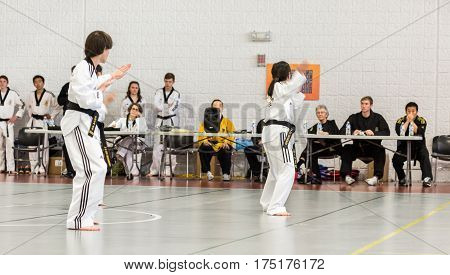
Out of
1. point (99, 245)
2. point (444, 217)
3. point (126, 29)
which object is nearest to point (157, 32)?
point (126, 29)

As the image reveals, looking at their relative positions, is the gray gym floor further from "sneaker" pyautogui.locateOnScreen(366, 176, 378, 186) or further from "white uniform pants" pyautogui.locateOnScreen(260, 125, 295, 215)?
"sneaker" pyautogui.locateOnScreen(366, 176, 378, 186)

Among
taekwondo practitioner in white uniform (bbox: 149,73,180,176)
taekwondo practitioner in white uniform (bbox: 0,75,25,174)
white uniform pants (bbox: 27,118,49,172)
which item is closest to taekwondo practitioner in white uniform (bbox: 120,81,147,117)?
taekwondo practitioner in white uniform (bbox: 149,73,180,176)

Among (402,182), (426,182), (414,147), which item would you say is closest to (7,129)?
(402,182)

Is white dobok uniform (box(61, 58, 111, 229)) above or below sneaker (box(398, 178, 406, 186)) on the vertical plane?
above

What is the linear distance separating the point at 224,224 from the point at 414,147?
22.2 feet

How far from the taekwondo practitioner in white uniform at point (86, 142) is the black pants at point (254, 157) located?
23.4 feet

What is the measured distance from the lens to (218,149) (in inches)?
536

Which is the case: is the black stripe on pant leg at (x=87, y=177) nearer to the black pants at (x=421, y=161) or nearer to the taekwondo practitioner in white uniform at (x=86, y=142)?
the taekwondo practitioner in white uniform at (x=86, y=142)

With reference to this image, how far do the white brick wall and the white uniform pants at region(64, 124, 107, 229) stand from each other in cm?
880

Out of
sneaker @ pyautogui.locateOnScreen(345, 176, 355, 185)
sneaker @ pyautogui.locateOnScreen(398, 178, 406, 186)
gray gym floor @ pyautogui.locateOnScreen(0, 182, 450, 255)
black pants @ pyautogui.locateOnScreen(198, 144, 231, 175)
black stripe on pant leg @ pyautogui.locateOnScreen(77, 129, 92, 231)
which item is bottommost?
sneaker @ pyautogui.locateOnScreen(398, 178, 406, 186)

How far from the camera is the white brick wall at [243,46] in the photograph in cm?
1488

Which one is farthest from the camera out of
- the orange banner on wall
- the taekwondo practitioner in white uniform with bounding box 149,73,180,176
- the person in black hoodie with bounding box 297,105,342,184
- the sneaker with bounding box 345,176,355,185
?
the orange banner on wall

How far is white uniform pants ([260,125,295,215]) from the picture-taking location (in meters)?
8.08

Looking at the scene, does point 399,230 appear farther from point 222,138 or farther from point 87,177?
point 222,138
